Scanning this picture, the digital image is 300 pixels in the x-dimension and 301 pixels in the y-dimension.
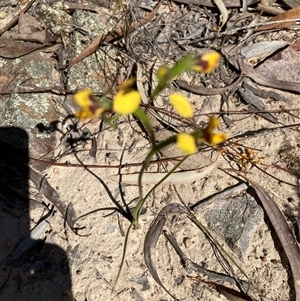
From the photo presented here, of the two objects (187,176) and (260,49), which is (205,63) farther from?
(260,49)

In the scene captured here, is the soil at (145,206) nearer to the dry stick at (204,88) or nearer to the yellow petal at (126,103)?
the dry stick at (204,88)

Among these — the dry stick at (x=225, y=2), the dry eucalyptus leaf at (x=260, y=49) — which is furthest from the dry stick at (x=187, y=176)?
the dry stick at (x=225, y=2)

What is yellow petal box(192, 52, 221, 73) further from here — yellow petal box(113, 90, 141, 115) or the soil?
the soil

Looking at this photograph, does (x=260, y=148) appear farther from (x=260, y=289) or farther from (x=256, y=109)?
(x=260, y=289)

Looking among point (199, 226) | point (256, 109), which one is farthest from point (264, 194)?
point (256, 109)

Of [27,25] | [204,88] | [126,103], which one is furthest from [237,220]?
[27,25]

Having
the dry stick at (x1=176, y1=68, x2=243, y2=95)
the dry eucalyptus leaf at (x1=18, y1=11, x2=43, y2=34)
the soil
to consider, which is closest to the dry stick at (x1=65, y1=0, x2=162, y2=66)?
the soil
